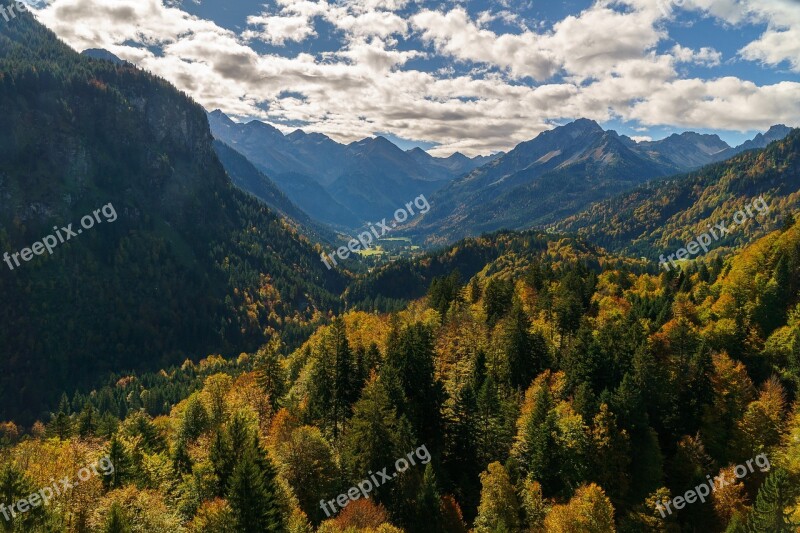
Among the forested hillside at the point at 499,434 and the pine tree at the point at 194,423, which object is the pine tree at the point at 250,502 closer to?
the forested hillside at the point at 499,434

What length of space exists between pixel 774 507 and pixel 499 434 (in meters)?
30.7

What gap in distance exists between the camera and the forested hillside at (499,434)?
166ft

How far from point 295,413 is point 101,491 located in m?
27.7

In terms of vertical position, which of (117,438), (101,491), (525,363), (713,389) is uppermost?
(117,438)

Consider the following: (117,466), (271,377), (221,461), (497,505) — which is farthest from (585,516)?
(117,466)

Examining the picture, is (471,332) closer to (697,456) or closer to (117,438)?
(697,456)

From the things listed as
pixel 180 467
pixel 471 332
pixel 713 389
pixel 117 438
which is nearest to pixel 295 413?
pixel 180 467

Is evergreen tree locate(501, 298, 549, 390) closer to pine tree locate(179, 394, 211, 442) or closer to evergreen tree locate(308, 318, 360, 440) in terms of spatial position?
evergreen tree locate(308, 318, 360, 440)

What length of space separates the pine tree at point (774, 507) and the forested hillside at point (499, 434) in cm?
21

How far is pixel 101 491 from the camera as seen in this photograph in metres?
55.3

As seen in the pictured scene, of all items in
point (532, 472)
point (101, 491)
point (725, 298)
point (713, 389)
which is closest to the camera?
point (101, 491)

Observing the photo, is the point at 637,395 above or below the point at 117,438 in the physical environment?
below

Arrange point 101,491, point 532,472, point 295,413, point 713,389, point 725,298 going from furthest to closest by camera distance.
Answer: point 725,298, point 295,413, point 713,389, point 532,472, point 101,491

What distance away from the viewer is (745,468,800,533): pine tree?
→ 151 feet
